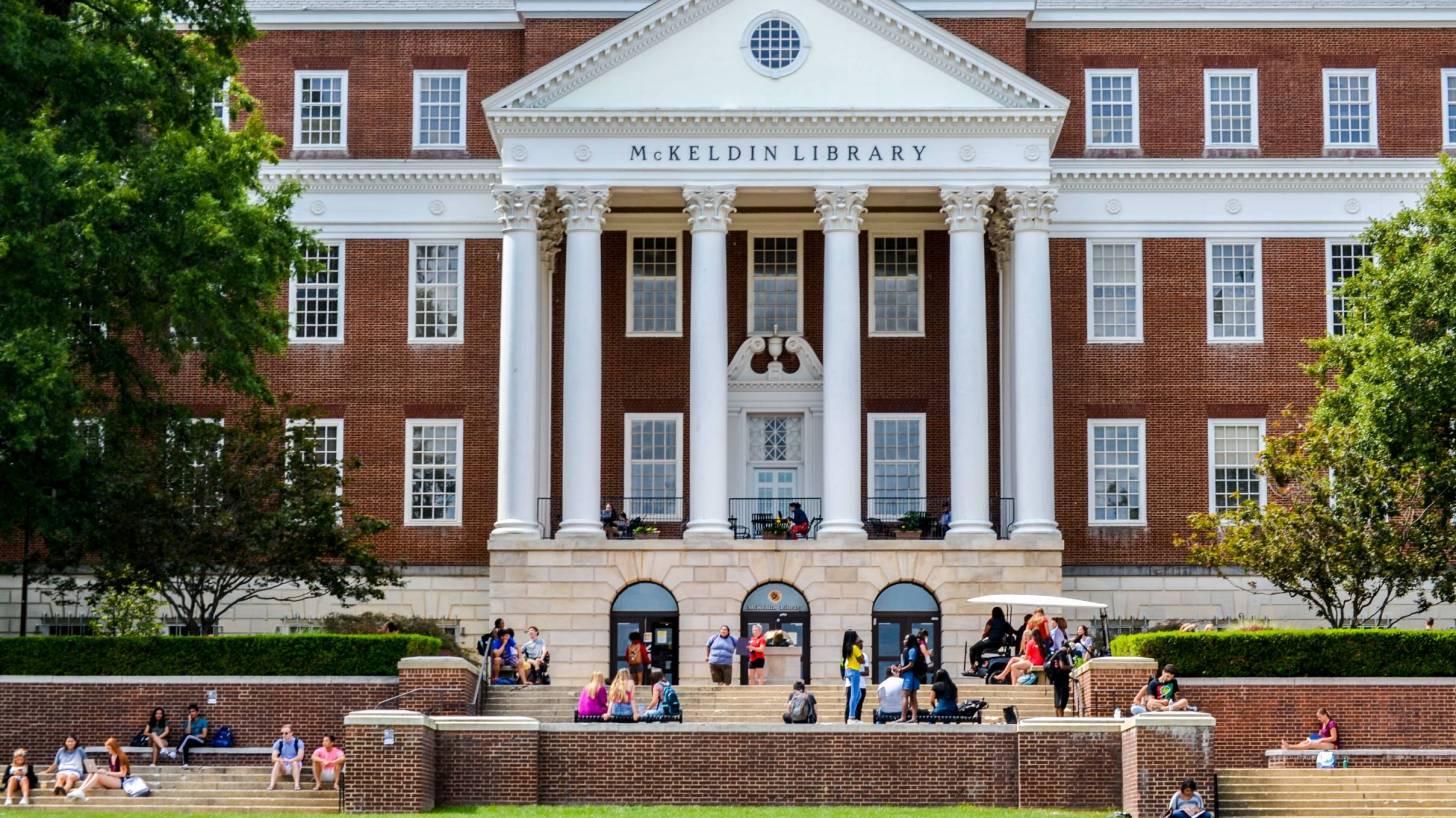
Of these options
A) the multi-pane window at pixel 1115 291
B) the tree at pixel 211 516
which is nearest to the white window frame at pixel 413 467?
the tree at pixel 211 516

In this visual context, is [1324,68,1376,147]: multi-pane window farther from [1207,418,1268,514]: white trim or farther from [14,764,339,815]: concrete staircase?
[14,764,339,815]: concrete staircase

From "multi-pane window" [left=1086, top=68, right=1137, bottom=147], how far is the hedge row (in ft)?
78.0

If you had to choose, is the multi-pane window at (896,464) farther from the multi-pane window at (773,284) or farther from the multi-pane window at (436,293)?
the multi-pane window at (436,293)

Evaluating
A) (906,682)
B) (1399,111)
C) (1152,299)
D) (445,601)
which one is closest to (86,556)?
(445,601)

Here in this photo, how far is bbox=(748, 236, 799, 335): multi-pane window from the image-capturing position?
6050cm

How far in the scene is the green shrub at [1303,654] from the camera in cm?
4672

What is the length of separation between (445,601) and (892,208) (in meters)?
14.2

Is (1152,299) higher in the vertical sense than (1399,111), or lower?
lower

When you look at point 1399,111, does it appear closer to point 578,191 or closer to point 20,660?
point 578,191

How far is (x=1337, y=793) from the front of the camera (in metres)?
40.9

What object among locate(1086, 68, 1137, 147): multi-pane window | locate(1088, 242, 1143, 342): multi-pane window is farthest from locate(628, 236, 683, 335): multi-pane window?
locate(1086, 68, 1137, 147): multi-pane window

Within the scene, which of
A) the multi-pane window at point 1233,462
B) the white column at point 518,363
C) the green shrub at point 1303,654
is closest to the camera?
the green shrub at point 1303,654

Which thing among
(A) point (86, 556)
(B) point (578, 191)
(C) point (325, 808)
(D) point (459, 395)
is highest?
(B) point (578, 191)

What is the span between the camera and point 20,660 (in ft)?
151
